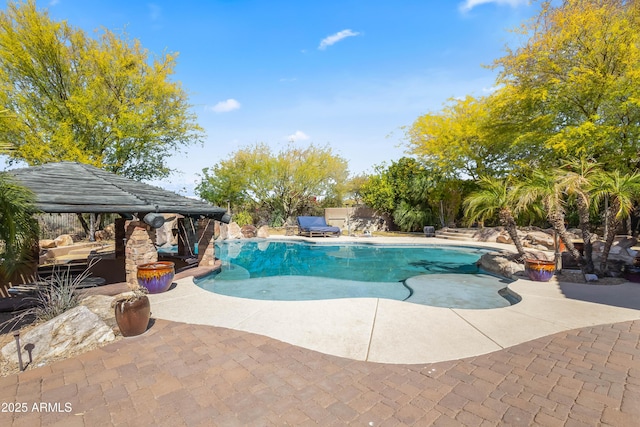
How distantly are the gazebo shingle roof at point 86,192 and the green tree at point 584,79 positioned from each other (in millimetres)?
13485

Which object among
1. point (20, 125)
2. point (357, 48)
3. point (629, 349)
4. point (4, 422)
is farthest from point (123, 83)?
point (629, 349)

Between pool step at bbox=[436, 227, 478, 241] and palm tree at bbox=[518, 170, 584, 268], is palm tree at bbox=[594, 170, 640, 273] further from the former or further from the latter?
pool step at bbox=[436, 227, 478, 241]

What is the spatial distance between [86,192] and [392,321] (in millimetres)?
7182

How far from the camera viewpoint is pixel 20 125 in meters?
14.6

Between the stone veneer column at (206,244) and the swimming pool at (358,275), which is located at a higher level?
the stone veneer column at (206,244)

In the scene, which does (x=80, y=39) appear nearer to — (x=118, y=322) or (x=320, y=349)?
(x=118, y=322)

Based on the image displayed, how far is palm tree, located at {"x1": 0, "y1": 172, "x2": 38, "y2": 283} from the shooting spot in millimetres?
3590

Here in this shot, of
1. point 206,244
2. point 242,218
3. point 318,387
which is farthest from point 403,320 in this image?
point 242,218

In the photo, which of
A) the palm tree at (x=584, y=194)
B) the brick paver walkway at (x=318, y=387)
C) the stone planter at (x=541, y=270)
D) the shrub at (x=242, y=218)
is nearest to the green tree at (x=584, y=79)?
the palm tree at (x=584, y=194)

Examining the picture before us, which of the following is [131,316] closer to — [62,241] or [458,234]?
[62,241]

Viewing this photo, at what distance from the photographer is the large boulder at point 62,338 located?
11.8ft

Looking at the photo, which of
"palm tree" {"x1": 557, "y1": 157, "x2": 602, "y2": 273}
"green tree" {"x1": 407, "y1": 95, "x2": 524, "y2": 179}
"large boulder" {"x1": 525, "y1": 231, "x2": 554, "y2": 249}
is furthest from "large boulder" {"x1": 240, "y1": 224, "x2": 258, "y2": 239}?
"palm tree" {"x1": 557, "y1": 157, "x2": 602, "y2": 273}

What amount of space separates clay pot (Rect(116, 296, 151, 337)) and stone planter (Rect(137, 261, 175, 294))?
7.62ft

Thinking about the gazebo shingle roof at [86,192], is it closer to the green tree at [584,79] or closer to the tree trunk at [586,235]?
the tree trunk at [586,235]
